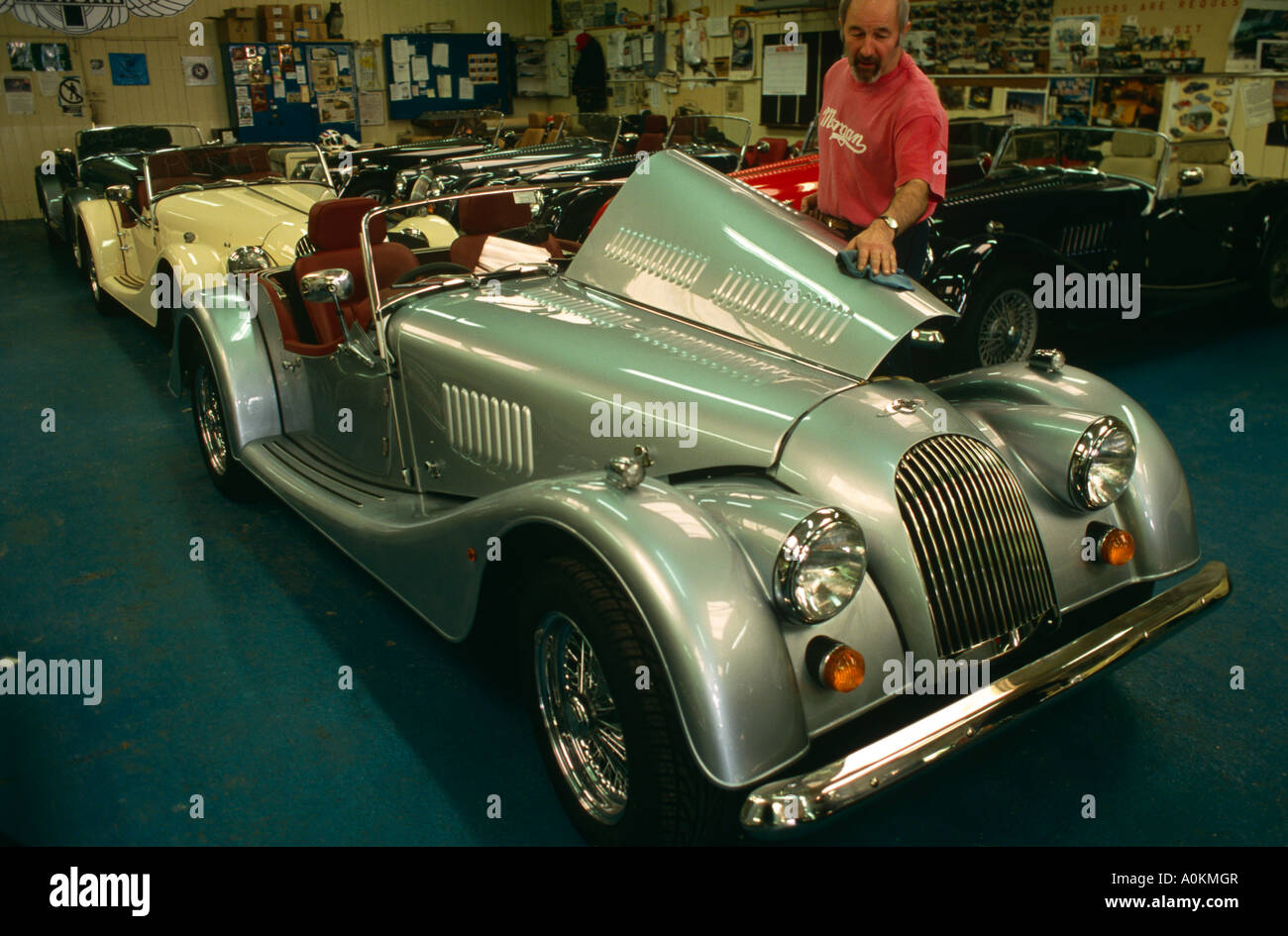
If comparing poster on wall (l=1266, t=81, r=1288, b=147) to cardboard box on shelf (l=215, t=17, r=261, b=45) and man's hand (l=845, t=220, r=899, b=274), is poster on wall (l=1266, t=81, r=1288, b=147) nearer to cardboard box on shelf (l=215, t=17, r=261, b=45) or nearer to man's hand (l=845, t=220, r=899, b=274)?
man's hand (l=845, t=220, r=899, b=274)

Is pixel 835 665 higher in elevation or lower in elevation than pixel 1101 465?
lower

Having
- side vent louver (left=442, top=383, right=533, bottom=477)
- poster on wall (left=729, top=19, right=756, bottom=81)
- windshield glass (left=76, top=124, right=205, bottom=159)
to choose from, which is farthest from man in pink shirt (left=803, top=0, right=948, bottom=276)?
poster on wall (left=729, top=19, right=756, bottom=81)

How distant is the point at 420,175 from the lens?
27.6 feet

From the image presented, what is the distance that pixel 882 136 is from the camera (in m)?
3.02

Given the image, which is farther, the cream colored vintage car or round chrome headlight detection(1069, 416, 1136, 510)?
the cream colored vintage car

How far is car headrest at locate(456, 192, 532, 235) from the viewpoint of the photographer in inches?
139

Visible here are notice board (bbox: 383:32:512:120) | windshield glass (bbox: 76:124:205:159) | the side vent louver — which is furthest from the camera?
notice board (bbox: 383:32:512:120)

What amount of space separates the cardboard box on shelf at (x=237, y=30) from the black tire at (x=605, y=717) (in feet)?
45.2

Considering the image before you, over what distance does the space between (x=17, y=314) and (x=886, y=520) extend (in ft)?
25.0

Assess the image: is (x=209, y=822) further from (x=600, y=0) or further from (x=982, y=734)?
(x=600, y=0)

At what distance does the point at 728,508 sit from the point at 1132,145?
5379 millimetres

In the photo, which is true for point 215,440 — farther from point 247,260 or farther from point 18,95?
point 18,95

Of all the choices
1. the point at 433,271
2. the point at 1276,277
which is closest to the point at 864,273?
the point at 433,271

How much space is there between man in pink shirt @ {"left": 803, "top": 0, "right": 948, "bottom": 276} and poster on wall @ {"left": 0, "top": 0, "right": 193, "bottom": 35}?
1251 centimetres
